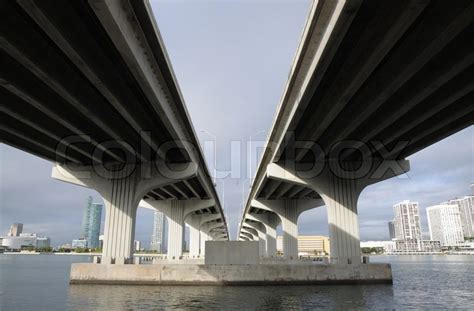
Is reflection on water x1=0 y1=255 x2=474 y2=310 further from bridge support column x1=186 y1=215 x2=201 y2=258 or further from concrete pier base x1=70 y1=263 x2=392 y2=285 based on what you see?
bridge support column x1=186 y1=215 x2=201 y2=258

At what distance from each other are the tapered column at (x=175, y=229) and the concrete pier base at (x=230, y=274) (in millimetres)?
29945

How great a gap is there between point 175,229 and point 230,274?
1265 inches

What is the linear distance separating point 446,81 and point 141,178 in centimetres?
2655

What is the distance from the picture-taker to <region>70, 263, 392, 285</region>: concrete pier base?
30.4 metres

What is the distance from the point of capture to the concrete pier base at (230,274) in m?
30.4

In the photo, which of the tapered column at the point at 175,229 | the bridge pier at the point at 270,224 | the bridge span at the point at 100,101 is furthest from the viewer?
the bridge pier at the point at 270,224

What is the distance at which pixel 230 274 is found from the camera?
3103 cm

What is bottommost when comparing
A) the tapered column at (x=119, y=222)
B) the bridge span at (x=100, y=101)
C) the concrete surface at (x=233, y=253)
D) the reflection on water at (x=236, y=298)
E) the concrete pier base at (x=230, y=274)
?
the reflection on water at (x=236, y=298)

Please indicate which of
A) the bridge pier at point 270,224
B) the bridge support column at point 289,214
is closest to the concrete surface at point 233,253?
the bridge support column at point 289,214

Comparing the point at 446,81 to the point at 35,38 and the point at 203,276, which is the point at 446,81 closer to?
the point at 35,38

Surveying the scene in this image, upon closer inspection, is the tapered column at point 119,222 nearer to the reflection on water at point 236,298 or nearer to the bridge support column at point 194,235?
the reflection on water at point 236,298

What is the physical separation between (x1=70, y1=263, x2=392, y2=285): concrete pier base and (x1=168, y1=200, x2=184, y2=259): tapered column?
29945 millimetres

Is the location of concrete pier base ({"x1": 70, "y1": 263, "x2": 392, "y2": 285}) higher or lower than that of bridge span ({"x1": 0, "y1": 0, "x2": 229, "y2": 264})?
lower

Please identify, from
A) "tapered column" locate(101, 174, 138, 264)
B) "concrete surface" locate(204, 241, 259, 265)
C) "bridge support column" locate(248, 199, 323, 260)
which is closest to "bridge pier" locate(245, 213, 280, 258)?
"bridge support column" locate(248, 199, 323, 260)
